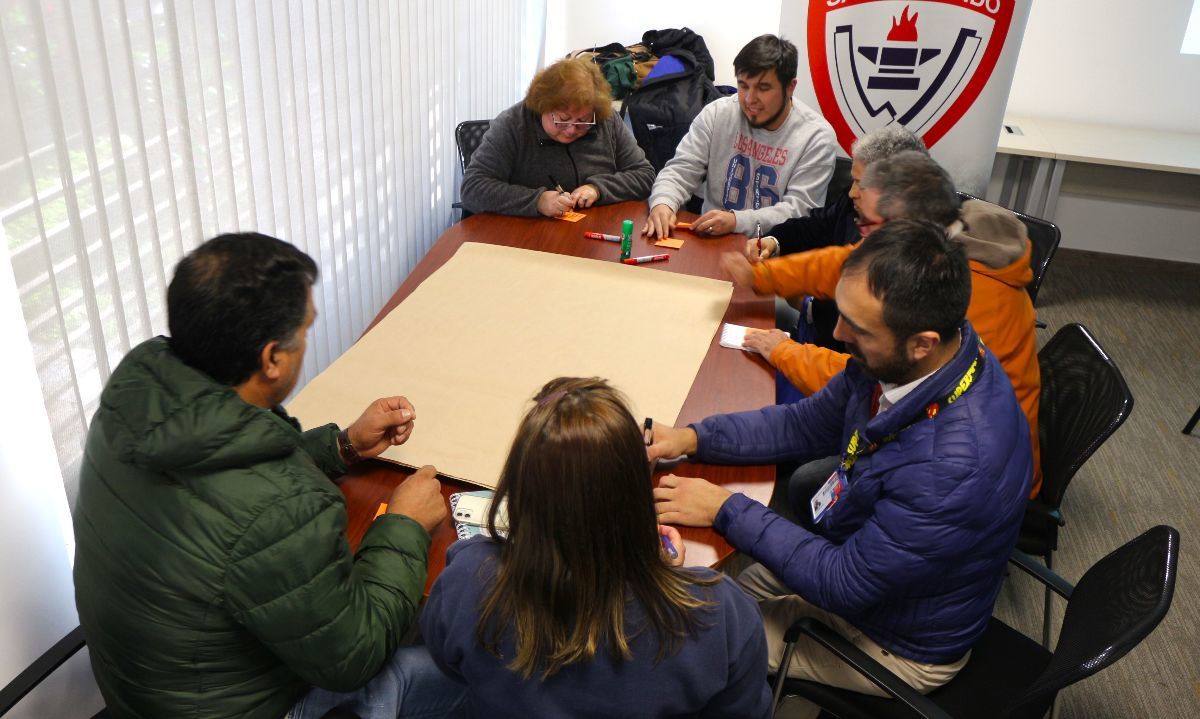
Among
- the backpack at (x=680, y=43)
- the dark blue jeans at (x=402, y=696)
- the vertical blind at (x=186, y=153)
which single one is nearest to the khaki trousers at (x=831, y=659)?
the dark blue jeans at (x=402, y=696)

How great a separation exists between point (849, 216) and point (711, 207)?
0.70 metres

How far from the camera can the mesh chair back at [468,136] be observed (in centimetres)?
358

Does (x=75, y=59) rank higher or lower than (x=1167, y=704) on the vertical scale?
higher

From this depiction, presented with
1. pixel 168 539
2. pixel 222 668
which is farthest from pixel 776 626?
pixel 168 539

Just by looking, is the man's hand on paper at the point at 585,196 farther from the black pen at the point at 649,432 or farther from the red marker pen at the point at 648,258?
the black pen at the point at 649,432

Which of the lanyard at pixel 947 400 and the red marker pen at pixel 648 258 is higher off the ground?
the lanyard at pixel 947 400

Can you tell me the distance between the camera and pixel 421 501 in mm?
1572

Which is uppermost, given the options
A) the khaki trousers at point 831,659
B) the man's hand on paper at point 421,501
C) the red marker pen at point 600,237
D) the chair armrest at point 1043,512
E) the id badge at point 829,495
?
the red marker pen at point 600,237

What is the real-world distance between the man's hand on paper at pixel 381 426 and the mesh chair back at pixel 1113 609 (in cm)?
118

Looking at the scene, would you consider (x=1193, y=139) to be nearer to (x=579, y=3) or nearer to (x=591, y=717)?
(x=579, y=3)

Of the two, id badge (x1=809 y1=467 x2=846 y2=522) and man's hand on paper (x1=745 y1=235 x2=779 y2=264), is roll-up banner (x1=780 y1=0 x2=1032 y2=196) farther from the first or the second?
id badge (x1=809 y1=467 x2=846 y2=522)

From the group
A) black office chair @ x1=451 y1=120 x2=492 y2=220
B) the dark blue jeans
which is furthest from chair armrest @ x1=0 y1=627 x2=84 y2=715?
black office chair @ x1=451 y1=120 x2=492 y2=220

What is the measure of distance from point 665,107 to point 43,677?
3721mm

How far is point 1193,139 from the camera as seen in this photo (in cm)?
461
